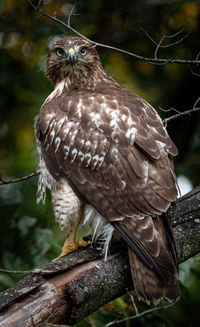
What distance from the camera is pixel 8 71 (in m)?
6.23

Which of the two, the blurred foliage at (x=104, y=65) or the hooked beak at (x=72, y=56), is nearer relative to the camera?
the hooked beak at (x=72, y=56)

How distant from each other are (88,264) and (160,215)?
0.62 meters

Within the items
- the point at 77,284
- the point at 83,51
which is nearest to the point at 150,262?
the point at 77,284

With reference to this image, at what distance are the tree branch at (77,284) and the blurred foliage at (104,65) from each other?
125 cm

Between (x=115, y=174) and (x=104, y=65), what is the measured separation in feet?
8.06

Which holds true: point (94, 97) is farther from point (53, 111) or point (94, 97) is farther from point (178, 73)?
point (178, 73)

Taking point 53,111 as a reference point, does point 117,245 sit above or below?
below

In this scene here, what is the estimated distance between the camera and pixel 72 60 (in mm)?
4586

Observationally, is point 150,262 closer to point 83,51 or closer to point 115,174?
point 115,174

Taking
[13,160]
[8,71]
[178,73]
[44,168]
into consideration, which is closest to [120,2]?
[178,73]

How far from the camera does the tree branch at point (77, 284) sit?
3070 millimetres

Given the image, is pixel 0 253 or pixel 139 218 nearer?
pixel 139 218

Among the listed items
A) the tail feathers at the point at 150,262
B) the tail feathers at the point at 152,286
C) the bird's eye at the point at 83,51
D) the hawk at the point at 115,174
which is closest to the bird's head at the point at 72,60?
the bird's eye at the point at 83,51

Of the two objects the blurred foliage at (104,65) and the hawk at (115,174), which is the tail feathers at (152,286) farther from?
the blurred foliage at (104,65)
